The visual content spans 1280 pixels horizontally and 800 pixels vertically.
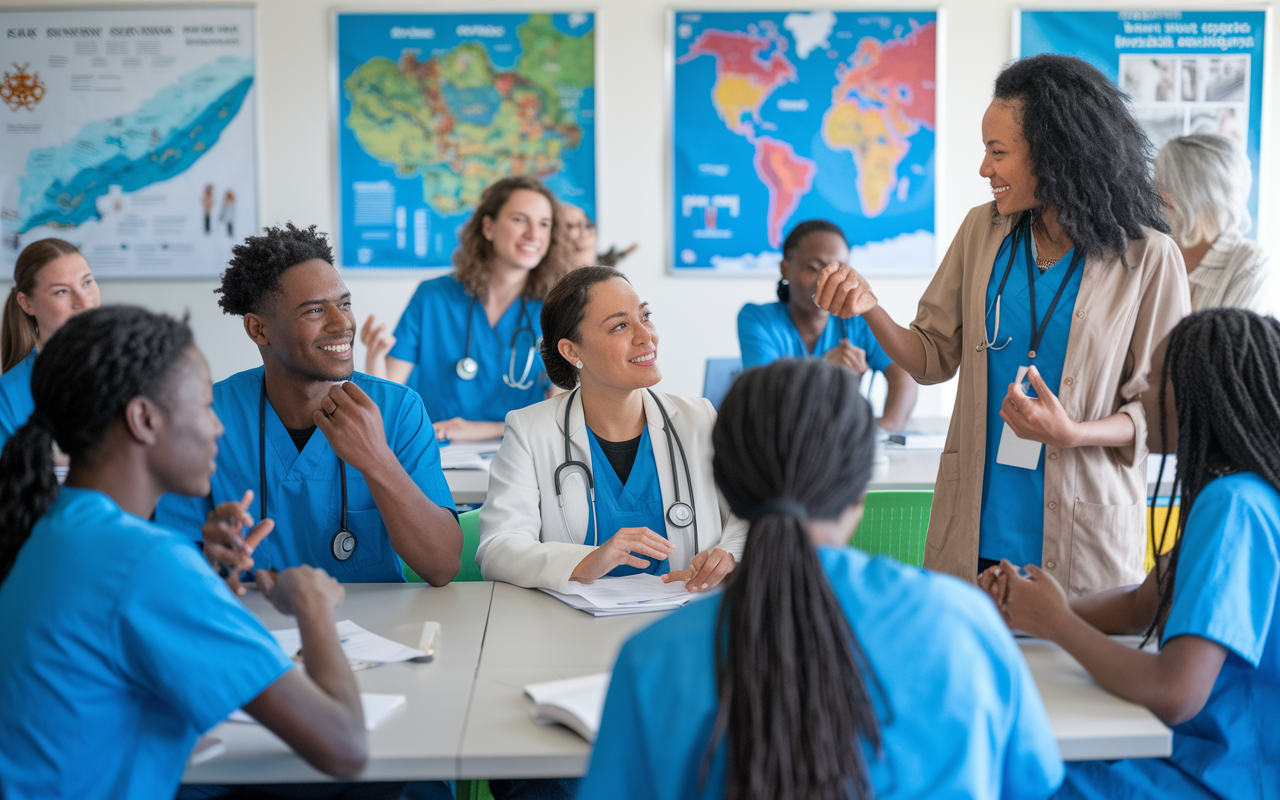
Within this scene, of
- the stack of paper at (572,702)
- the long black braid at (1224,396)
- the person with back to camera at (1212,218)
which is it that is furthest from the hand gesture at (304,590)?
the person with back to camera at (1212,218)

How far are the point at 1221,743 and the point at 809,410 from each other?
0.86m

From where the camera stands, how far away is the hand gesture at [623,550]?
181 cm

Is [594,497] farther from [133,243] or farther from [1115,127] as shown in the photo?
[133,243]

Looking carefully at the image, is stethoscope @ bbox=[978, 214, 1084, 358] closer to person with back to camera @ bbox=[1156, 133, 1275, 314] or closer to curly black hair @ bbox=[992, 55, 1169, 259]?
curly black hair @ bbox=[992, 55, 1169, 259]

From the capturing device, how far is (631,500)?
2104 mm

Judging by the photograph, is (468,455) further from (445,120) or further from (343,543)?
(445,120)

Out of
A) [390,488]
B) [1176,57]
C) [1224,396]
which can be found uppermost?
[1176,57]

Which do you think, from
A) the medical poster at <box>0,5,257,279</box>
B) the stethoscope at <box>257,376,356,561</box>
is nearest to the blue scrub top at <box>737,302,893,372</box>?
the stethoscope at <box>257,376,356,561</box>

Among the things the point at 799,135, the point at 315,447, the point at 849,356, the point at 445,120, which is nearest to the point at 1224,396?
the point at 315,447

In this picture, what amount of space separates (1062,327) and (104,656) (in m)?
1.72

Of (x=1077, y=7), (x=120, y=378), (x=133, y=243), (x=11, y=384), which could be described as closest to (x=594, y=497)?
(x=120, y=378)

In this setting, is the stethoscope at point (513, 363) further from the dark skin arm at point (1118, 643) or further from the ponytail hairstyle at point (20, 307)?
the dark skin arm at point (1118, 643)

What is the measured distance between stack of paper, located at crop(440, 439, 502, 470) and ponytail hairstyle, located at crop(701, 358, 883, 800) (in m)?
1.86

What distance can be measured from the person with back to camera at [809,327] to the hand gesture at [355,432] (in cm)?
194
